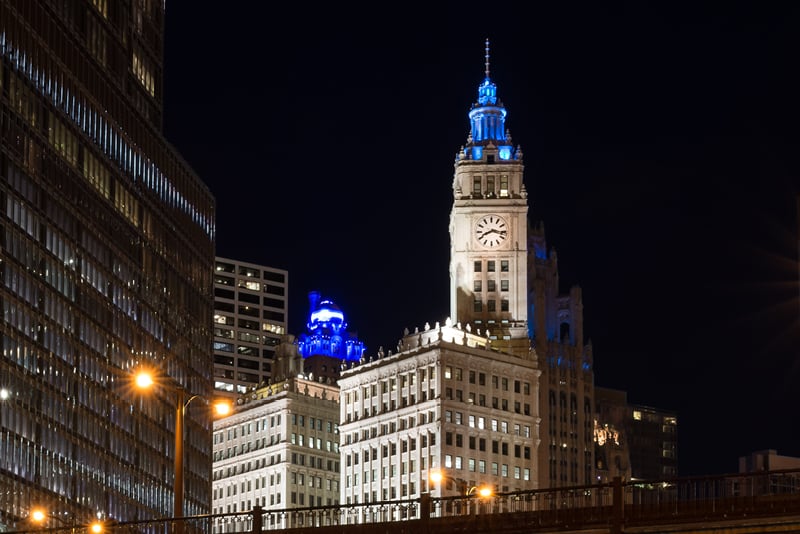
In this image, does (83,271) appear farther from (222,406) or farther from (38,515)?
(222,406)

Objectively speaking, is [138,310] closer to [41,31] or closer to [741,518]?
[41,31]

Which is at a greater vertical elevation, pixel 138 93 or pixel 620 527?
pixel 138 93

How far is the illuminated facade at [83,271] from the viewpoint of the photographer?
152750mm

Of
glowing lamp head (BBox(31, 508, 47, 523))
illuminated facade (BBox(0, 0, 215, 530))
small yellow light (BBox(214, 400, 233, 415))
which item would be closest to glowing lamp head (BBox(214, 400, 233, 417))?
small yellow light (BBox(214, 400, 233, 415))

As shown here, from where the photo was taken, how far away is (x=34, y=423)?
155 metres

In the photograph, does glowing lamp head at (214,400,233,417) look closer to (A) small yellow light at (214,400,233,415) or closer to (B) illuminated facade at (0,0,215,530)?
(A) small yellow light at (214,400,233,415)

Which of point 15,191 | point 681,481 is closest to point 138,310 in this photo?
point 15,191

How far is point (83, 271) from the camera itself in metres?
171

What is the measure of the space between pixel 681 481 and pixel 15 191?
98555 mm

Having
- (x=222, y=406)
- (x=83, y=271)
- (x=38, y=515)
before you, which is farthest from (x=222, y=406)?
(x=83, y=271)

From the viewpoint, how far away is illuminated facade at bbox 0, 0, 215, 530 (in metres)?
153

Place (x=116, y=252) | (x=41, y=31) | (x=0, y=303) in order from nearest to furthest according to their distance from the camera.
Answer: (x=0, y=303), (x=41, y=31), (x=116, y=252)

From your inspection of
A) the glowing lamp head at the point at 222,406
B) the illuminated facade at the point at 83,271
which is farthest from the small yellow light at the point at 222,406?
the illuminated facade at the point at 83,271

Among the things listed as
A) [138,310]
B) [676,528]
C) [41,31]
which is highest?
[41,31]
